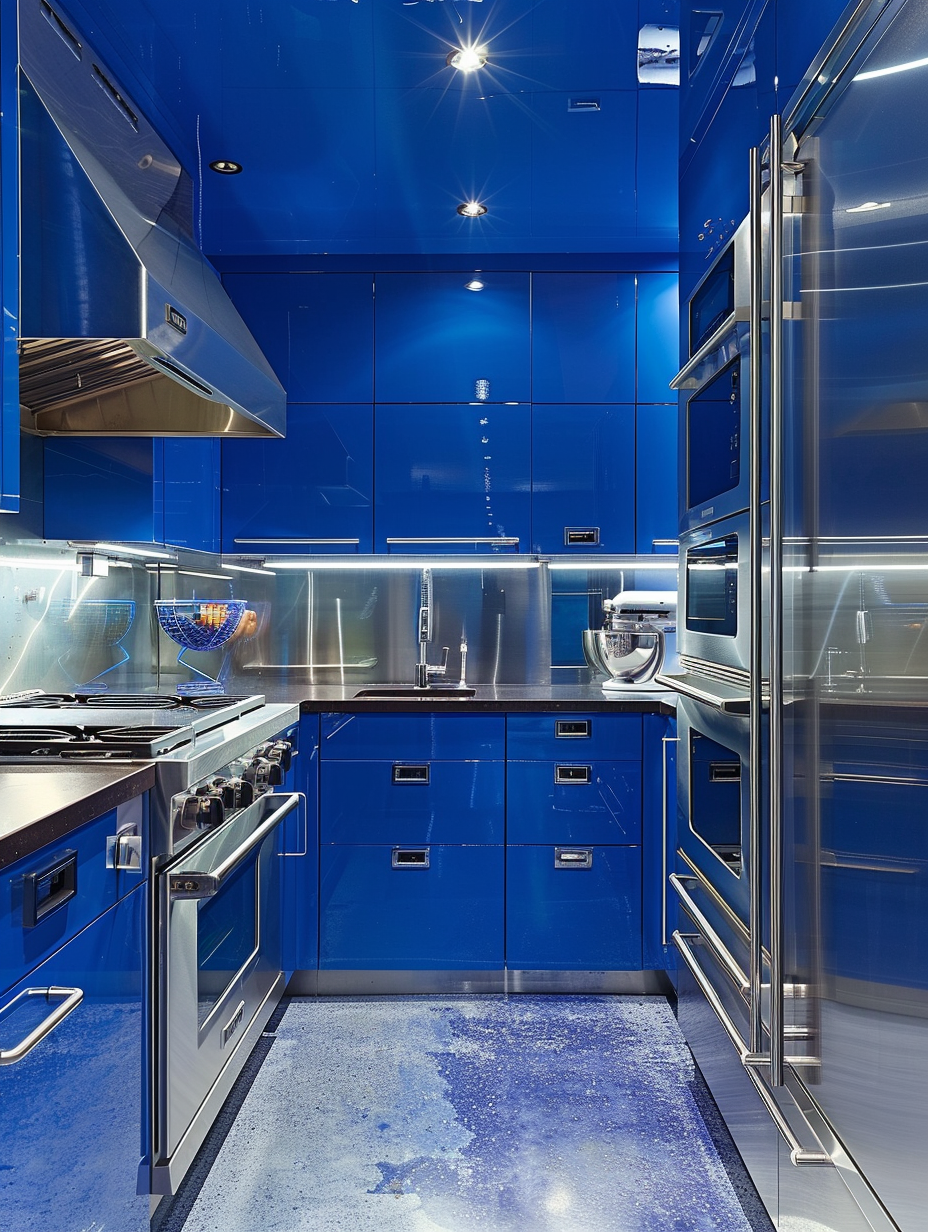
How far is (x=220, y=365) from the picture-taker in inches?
80.4

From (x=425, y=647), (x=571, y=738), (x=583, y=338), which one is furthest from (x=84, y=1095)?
(x=583, y=338)

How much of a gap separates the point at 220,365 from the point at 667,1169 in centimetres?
204

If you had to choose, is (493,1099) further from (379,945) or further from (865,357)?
(865,357)

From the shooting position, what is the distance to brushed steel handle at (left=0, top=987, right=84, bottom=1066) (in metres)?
0.99

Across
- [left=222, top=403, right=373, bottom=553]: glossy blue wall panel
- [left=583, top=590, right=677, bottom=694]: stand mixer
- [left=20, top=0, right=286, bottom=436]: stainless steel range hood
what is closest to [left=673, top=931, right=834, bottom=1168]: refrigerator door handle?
[left=583, top=590, right=677, bottom=694]: stand mixer

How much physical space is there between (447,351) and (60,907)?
8.03ft

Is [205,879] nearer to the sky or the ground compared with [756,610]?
nearer to the ground

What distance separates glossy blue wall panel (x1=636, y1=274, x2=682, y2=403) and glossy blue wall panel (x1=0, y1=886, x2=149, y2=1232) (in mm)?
2442

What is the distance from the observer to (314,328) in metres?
3.14

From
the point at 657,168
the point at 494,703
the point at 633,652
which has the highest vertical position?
the point at 657,168

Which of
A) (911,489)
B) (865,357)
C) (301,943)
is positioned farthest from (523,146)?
(301,943)

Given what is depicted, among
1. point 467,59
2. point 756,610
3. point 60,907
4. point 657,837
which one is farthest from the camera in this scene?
point 657,837

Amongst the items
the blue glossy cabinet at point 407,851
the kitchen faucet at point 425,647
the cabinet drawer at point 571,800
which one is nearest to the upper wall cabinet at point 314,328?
the kitchen faucet at point 425,647

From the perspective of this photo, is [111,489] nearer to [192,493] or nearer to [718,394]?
[192,493]
